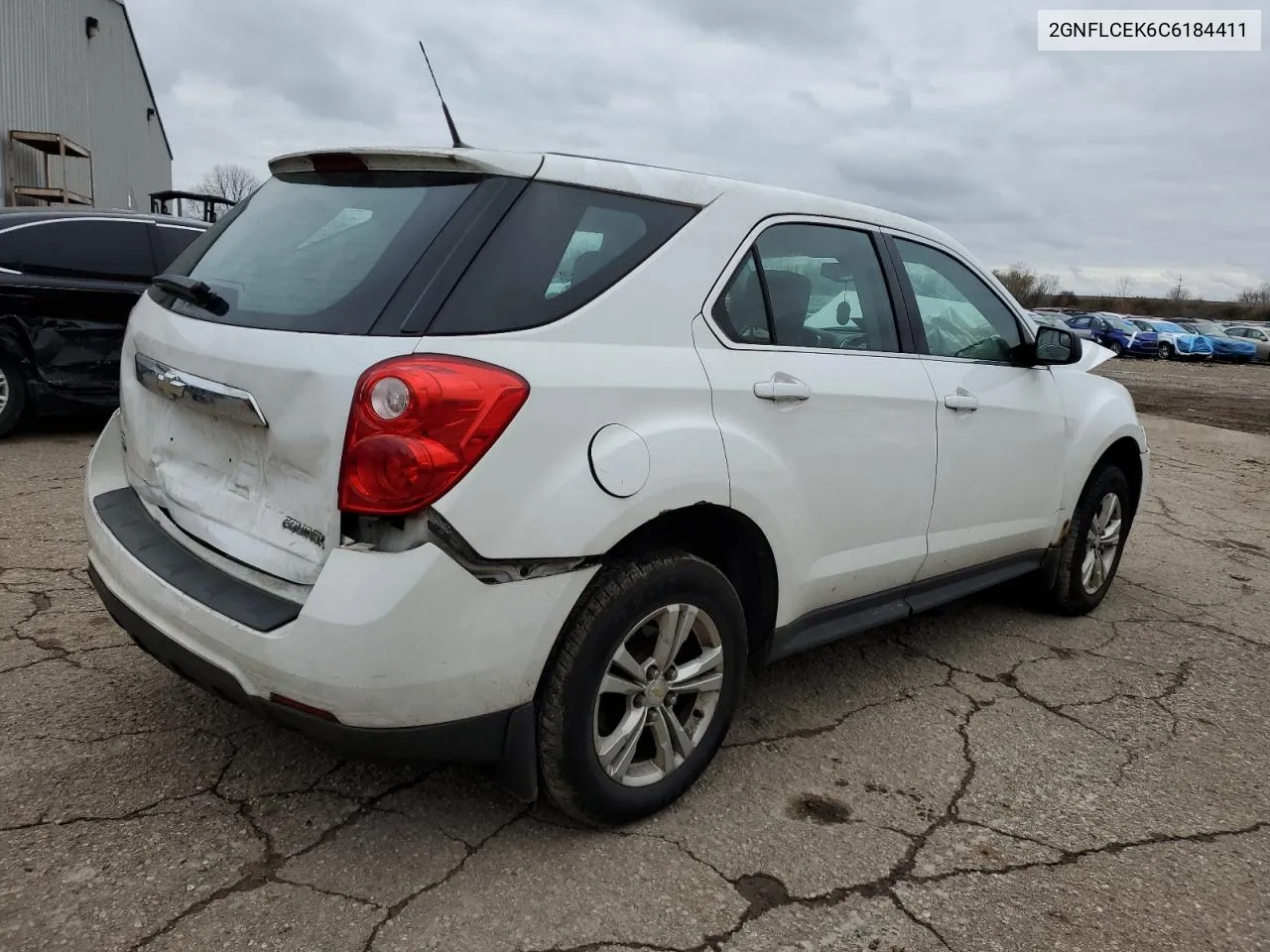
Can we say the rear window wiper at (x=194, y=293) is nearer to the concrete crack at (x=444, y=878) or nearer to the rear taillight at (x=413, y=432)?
the rear taillight at (x=413, y=432)

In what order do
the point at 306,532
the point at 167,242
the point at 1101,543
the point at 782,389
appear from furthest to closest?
the point at 167,242
the point at 1101,543
the point at 782,389
the point at 306,532

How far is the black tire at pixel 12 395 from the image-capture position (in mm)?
6590

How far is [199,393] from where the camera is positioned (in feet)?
7.64

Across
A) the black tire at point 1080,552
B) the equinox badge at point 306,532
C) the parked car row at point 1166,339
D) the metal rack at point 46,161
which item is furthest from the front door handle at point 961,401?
the parked car row at point 1166,339

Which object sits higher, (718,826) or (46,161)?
(46,161)

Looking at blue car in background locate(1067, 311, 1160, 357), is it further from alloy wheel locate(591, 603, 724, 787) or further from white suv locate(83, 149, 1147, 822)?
alloy wheel locate(591, 603, 724, 787)

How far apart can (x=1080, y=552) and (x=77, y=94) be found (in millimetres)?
28762

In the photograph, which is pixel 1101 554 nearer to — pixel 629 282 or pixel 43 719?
pixel 629 282

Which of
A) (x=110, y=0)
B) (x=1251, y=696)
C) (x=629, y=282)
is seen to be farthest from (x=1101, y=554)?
(x=110, y=0)

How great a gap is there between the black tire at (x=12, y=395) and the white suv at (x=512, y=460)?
4.61m

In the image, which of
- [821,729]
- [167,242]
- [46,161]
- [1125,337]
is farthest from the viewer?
[1125,337]

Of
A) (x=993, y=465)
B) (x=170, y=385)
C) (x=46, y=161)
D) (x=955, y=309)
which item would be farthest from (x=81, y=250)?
(x=46, y=161)

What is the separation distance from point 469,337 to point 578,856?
1.31 meters

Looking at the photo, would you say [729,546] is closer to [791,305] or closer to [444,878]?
[791,305]
